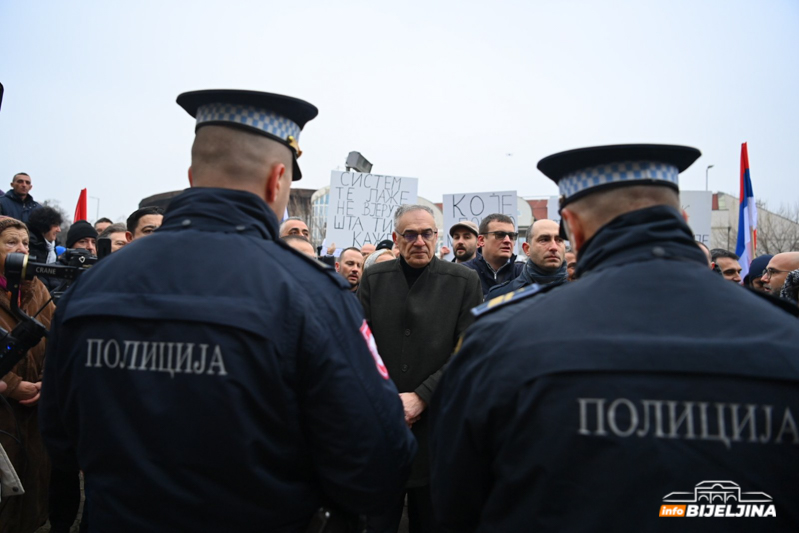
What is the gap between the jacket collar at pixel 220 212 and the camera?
1.82m

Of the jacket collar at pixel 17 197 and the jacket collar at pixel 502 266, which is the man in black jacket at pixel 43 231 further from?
the jacket collar at pixel 502 266

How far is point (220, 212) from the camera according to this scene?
5.99 ft

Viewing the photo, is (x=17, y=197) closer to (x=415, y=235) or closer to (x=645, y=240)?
(x=415, y=235)

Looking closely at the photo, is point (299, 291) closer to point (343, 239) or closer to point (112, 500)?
point (112, 500)

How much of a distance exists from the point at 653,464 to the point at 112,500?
1478mm

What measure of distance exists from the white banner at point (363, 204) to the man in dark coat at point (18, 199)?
3.83 meters

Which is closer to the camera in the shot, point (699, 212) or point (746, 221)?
point (746, 221)

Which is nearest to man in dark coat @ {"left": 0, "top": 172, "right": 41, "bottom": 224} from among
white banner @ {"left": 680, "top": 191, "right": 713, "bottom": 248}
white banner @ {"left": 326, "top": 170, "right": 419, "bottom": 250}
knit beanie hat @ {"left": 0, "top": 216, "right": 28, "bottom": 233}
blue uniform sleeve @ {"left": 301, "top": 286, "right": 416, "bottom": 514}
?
white banner @ {"left": 326, "top": 170, "right": 419, "bottom": 250}

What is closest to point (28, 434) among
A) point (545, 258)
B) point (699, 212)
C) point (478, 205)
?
point (545, 258)

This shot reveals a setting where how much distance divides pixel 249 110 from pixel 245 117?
0.03m

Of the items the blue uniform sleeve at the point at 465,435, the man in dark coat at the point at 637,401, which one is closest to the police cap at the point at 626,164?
the man in dark coat at the point at 637,401

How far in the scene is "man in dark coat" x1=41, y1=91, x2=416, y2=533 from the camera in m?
1.62

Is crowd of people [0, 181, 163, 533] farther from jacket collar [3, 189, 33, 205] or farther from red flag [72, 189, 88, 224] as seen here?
red flag [72, 189, 88, 224]

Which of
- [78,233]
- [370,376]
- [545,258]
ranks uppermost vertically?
[78,233]
